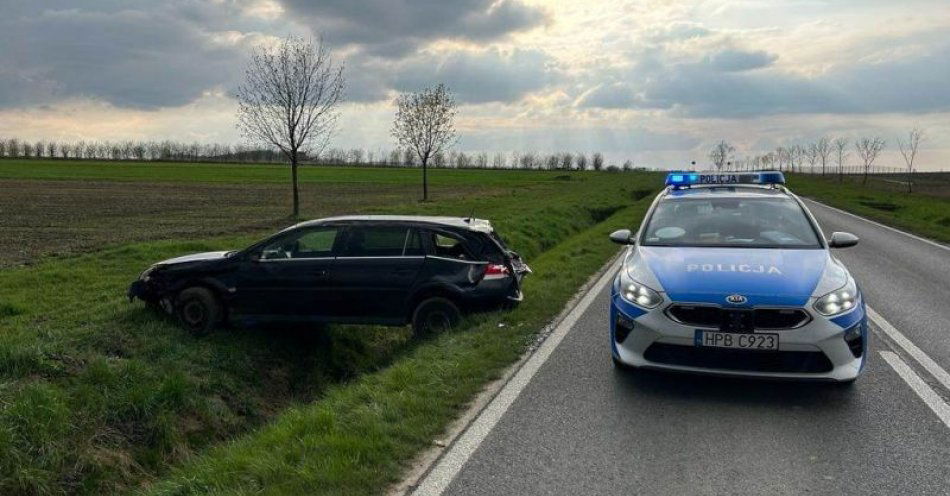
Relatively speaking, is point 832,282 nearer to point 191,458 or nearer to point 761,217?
point 761,217

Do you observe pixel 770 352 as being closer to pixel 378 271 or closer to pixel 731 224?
pixel 731 224

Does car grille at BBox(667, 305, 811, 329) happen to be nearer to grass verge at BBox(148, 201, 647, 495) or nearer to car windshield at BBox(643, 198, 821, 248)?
car windshield at BBox(643, 198, 821, 248)

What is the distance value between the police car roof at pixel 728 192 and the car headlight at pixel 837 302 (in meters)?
2.21

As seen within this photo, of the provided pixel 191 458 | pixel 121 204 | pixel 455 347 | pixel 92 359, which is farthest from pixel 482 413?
pixel 121 204

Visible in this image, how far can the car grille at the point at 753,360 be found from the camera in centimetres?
497

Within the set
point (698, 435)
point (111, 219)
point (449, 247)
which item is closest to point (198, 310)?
point (449, 247)

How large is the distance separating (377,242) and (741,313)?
4.42 meters

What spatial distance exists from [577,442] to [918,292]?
8082 millimetres

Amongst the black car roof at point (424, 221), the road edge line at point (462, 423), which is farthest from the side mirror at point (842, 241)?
the black car roof at point (424, 221)

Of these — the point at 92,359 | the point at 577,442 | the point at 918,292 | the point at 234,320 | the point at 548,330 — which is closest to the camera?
the point at 577,442

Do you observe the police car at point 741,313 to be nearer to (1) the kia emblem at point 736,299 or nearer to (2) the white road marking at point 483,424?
(1) the kia emblem at point 736,299

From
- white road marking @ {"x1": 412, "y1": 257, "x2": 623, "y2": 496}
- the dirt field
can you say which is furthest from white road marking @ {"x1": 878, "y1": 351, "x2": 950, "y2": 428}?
the dirt field

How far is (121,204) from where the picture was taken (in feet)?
107

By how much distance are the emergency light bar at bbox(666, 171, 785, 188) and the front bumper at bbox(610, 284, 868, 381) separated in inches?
136
